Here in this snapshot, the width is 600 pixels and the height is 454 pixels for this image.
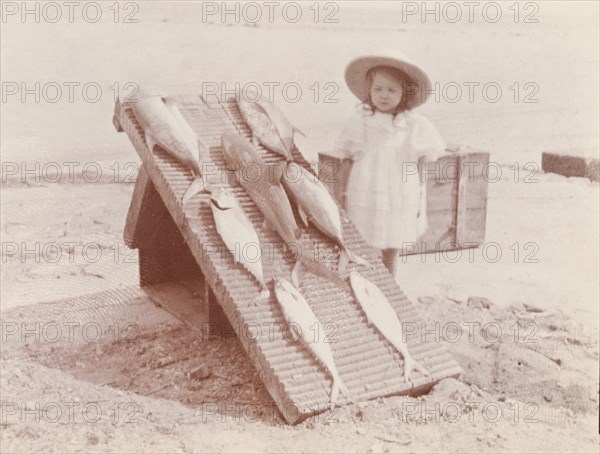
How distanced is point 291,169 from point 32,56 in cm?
1348

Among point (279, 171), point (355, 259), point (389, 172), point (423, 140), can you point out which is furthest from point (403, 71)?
point (355, 259)

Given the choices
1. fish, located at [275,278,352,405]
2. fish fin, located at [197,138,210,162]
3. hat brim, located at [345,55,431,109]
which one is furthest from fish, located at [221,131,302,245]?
hat brim, located at [345,55,431,109]

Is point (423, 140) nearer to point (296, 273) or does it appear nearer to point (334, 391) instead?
point (296, 273)

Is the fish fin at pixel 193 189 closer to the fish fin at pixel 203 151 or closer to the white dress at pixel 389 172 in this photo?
the fish fin at pixel 203 151

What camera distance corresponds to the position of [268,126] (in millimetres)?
5281

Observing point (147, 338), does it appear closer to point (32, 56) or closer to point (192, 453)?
point (192, 453)

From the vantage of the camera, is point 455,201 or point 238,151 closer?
point 238,151

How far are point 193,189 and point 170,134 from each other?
1.38 feet

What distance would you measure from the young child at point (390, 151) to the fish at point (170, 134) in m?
1.23

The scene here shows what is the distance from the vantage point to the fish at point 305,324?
392cm

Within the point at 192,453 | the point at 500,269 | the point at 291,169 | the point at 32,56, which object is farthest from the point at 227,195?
the point at 32,56

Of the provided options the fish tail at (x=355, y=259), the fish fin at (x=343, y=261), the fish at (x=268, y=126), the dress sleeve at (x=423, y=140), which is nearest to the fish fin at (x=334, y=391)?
the fish fin at (x=343, y=261)

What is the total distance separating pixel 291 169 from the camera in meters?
4.84

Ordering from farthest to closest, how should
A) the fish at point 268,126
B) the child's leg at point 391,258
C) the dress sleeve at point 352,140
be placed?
the child's leg at point 391,258, the dress sleeve at point 352,140, the fish at point 268,126
